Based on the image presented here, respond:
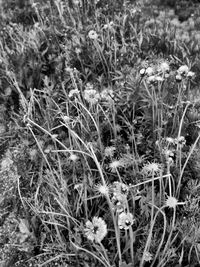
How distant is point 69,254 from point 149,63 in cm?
178

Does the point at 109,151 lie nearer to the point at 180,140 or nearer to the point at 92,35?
the point at 180,140

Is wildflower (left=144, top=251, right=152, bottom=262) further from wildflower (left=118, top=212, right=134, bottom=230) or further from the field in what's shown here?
wildflower (left=118, top=212, right=134, bottom=230)

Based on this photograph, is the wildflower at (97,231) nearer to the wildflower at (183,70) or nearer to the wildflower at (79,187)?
the wildflower at (79,187)

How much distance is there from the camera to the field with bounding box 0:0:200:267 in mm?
1883

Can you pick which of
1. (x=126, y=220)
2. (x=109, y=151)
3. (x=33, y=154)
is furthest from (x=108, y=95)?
(x=126, y=220)

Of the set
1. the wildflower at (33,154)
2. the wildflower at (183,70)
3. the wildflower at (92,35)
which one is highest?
the wildflower at (92,35)

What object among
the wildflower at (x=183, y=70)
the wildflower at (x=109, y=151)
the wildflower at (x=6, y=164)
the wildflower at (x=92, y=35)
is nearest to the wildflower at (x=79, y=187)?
the wildflower at (x=109, y=151)

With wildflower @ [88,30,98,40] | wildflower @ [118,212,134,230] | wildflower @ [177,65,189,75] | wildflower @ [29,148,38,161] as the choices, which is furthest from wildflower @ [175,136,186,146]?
wildflower @ [88,30,98,40]

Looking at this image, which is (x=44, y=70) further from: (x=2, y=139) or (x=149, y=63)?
(x=149, y=63)

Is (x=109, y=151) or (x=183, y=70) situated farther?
(x=109, y=151)

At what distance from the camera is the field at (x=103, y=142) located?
74.1 inches

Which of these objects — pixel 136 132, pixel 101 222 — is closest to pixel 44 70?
pixel 136 132

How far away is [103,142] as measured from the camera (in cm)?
251

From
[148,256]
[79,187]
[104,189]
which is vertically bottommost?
[148,256]
